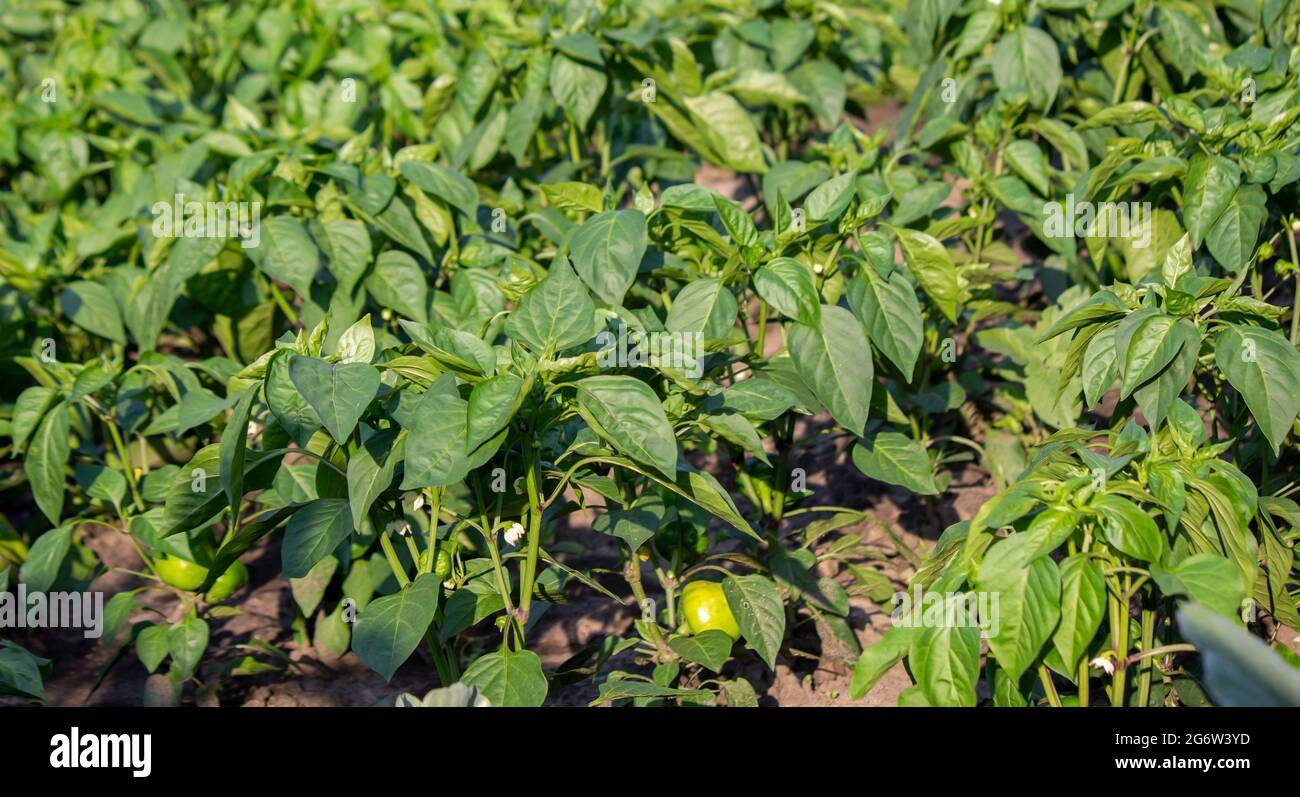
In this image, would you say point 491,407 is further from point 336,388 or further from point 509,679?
point 509,679

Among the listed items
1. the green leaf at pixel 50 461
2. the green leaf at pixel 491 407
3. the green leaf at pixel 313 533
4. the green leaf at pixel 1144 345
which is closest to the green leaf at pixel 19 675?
the green leaf at pixel 313 533

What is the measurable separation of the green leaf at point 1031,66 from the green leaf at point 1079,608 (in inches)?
73.0

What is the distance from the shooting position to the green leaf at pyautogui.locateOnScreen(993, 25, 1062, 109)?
3.36 meters

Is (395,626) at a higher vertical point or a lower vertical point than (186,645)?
higher

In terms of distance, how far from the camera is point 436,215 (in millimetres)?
3176

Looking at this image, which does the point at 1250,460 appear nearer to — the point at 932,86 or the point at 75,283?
the point at 932,86

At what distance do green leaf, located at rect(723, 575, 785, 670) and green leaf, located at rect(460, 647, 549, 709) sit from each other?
0.46 meters

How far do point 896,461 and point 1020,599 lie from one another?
0.86m

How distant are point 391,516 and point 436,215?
1.12 meters

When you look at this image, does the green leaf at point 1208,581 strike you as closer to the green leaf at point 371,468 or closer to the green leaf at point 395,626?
the green leaf at point 395,626

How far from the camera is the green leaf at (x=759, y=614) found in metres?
2.41

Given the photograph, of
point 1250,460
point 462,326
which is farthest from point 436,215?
point 1250,460

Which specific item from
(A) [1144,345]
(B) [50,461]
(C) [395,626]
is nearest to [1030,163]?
(A) [1144,345]

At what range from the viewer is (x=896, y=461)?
2689 mm
